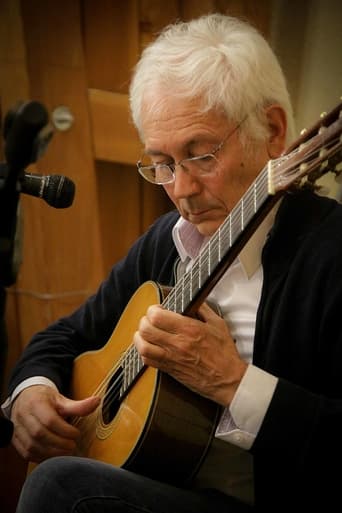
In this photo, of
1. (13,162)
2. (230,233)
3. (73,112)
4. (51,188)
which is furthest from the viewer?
(73,112)

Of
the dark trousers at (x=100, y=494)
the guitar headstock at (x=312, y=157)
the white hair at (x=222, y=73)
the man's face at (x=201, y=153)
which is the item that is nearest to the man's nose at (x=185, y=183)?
the man's face at (x=201, y=153)

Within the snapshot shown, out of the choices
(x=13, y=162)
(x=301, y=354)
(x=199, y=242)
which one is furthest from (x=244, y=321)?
(x=13, y=162)

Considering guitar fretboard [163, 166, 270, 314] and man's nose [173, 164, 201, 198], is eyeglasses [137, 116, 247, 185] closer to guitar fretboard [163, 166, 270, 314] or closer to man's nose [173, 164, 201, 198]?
man's nose [173, 164, 201, 198]

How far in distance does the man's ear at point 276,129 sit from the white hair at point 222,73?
13 millimetres

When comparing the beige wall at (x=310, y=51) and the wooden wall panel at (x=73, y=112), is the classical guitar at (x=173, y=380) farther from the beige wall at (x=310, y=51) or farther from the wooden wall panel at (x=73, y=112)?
the beige wall at (x=310, y=51)

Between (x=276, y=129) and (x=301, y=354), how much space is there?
0.41 m

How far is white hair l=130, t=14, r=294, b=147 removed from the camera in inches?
39.9

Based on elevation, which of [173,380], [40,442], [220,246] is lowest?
[40,442]

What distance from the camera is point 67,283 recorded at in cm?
174

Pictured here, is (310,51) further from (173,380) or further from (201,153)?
(173,380)

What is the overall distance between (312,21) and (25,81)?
87 cm

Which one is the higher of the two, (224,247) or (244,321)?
(224,247)

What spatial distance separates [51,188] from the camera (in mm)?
686

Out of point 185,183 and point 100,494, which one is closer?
point 100,494
